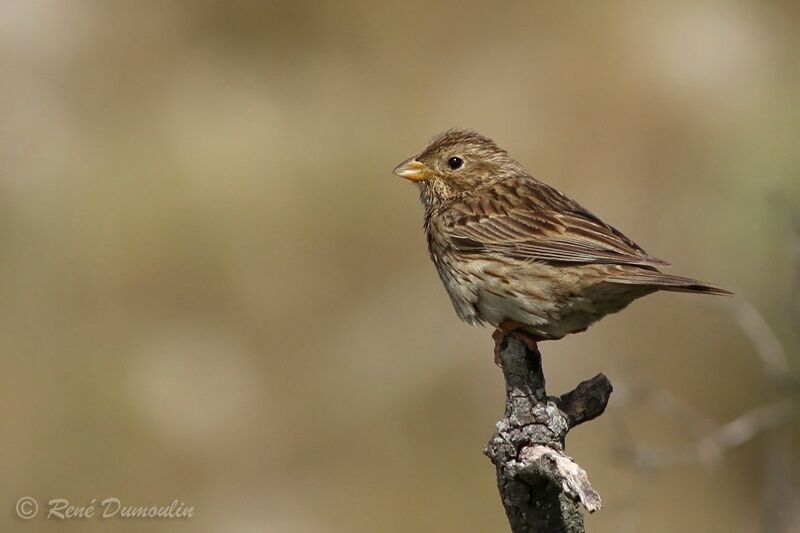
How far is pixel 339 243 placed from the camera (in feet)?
44.5

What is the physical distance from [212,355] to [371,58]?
387 centimetres

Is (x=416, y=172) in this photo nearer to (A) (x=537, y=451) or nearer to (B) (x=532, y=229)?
(B) (x=532, y=229)

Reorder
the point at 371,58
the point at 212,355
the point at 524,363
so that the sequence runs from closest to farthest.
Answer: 1. the point at 524,363
2. the point at 212,355
3. the point at 371,58

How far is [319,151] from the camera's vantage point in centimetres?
1417

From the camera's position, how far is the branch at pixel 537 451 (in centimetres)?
546

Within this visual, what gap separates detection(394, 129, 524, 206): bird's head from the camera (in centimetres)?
844

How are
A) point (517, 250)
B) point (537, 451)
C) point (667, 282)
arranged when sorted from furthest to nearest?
point (517, 250), point (667, 282), point (537, 451)

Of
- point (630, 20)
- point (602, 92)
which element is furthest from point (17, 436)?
point (630, 20)

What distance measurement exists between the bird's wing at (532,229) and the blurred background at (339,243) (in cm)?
294

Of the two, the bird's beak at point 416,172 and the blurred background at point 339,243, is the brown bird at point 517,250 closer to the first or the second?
the bird's beak at point 416,172

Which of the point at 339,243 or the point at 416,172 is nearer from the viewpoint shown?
the point at 416,172

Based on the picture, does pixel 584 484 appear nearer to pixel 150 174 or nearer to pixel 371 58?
pixel 150 174

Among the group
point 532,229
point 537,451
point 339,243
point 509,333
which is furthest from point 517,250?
point 339,243

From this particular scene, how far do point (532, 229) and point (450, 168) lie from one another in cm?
100
